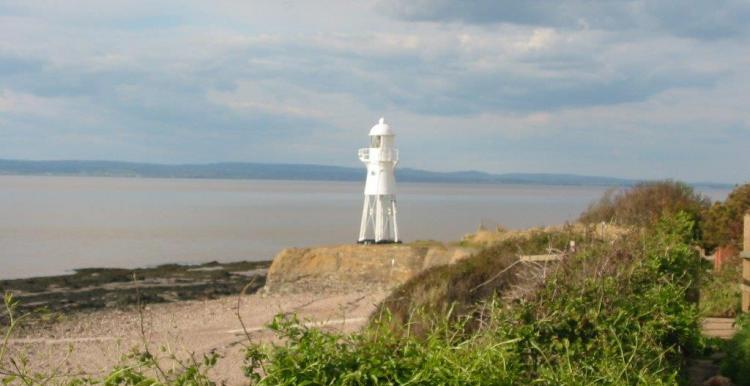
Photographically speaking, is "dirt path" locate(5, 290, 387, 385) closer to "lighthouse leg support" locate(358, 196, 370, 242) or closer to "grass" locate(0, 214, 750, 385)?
"lighthouse leg support" locate(358, 196, 370, 242)

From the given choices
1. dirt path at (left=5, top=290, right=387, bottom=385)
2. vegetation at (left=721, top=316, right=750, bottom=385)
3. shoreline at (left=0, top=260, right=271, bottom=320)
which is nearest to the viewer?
vegetation at (left=721, top=316, right=750, bottom=385)

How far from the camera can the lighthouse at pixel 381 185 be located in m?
32.8

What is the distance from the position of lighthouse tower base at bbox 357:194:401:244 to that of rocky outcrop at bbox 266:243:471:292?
425cm

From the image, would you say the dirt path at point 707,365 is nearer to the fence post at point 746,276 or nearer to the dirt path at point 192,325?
the fence post at point 746,276

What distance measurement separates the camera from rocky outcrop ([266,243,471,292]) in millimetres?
27344

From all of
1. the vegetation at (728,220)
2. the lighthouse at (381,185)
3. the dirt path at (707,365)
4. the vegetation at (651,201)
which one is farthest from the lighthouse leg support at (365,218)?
the dirt path at (707,365)

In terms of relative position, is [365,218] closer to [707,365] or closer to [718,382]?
[707,365]

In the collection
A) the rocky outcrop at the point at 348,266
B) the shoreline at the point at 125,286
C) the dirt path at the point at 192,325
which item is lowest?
the shoreline at the point at 125,286

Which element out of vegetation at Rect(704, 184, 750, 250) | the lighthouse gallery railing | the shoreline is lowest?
the shoreline

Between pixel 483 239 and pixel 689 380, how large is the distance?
1652 cm

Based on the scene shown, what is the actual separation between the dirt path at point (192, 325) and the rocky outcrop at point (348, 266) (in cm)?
61

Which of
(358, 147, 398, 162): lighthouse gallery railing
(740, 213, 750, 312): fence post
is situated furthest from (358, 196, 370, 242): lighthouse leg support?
(740, 213, 750, 312): fence post

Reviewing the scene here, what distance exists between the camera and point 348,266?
2853 centimetres

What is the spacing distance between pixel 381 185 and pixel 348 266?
5715mm
